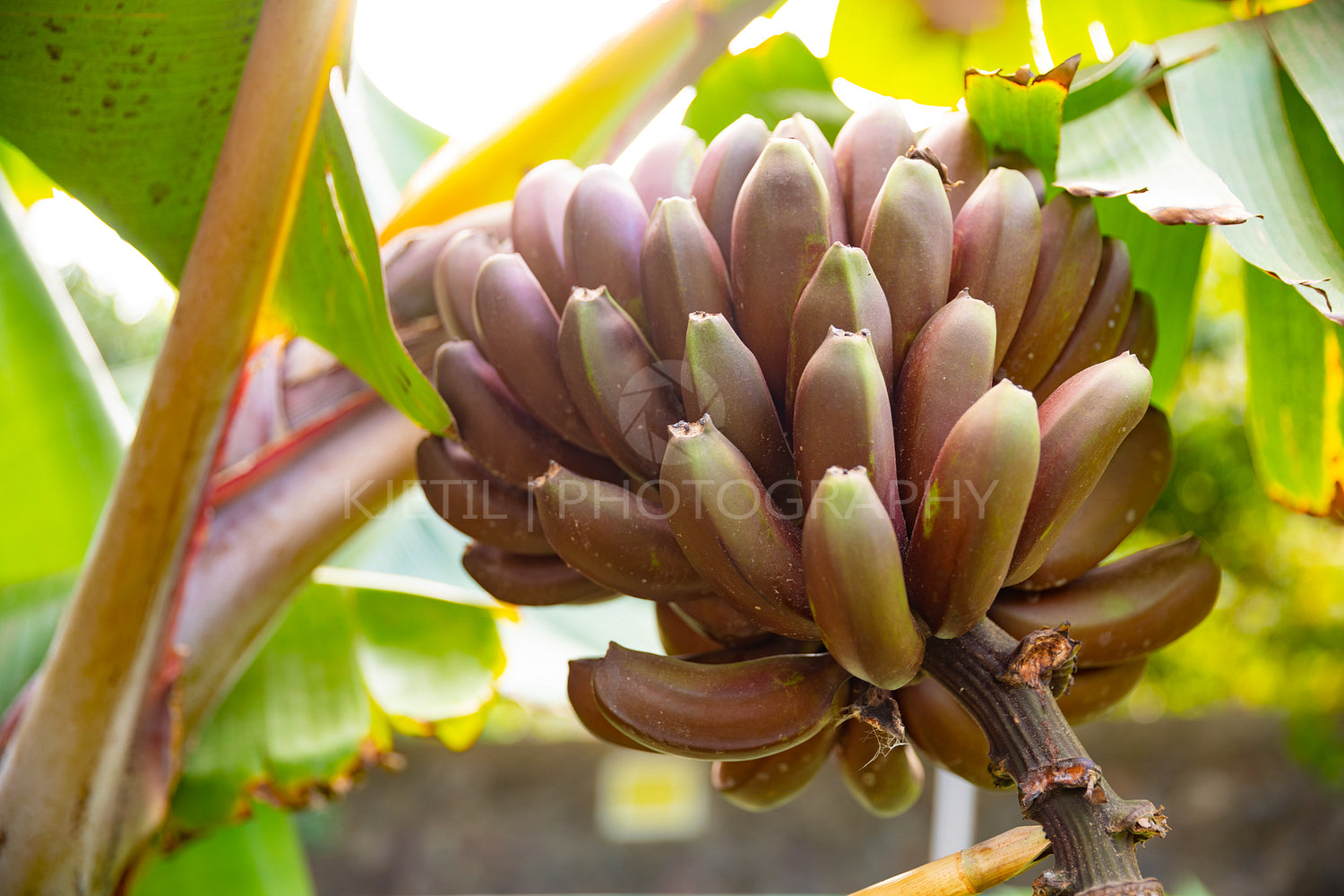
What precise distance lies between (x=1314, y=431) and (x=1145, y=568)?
9.5 inches

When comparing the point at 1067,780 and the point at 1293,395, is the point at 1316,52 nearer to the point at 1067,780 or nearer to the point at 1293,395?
the point at 1293,395

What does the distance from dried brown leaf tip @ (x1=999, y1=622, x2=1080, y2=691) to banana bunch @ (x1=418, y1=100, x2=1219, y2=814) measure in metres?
0.03

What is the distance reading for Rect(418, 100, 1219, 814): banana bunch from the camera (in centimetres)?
34

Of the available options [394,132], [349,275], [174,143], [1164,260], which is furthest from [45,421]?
[1164,260]

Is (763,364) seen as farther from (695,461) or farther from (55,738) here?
(55,738)

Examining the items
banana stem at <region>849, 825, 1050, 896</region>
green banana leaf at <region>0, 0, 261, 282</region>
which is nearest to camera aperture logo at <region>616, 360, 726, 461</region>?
banana stem at <region>849, 825, 1050, 896</region>

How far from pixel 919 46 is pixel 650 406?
19.6 inches

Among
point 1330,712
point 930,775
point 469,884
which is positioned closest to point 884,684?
point 930,775

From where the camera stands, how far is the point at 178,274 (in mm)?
648

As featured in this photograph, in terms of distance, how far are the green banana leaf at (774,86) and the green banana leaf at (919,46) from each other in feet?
0.23

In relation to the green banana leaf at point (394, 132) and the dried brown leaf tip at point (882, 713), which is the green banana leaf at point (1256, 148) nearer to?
the dried brown leaf tip at point (882, 713)

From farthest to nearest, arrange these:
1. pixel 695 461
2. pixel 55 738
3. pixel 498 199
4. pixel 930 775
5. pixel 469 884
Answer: pixel 469 884 < pixel 930 775 < pixel 498 199 < pixel 55 738 < pixel 695 461

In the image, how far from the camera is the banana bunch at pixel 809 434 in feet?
1.13

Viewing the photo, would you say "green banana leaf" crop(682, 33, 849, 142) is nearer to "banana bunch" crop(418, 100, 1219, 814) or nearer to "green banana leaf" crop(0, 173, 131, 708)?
"banana bunch" crop(418, 100, 1219, 814)
